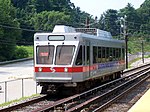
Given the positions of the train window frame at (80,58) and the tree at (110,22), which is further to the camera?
the tree at (110,22)

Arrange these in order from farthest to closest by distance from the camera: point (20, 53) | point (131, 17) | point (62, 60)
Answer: point (131, 17), point (20, 53), point (62, 60)

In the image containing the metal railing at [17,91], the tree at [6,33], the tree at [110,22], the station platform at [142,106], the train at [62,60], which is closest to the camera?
the station platform at [142,106]

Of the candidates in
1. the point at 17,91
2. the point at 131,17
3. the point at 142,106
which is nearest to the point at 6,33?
the point at 17,91

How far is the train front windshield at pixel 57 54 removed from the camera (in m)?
18.5

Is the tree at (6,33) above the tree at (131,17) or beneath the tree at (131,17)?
beneath

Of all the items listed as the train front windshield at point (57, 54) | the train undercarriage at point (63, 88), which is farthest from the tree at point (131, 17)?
the train front windshield at point (57, 54)

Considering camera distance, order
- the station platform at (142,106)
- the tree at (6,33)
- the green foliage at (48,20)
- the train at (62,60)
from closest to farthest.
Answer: the station platform at (142,106) < the train at (62,60) < the tree at (6,33) < the green foliage at (48,20)

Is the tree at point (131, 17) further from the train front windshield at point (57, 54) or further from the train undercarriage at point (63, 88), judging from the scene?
the train front windshield at point (57, 54)

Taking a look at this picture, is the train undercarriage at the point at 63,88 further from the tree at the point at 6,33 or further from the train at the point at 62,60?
the tree at the point at 6,33

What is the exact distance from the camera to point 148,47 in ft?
490

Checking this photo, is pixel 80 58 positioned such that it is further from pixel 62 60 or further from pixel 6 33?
pixel 6 33

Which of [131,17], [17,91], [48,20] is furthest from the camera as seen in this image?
[131,17]

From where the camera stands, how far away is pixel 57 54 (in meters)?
18.7

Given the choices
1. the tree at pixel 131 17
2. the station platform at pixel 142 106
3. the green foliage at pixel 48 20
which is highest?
the tree at pixel 131 17
